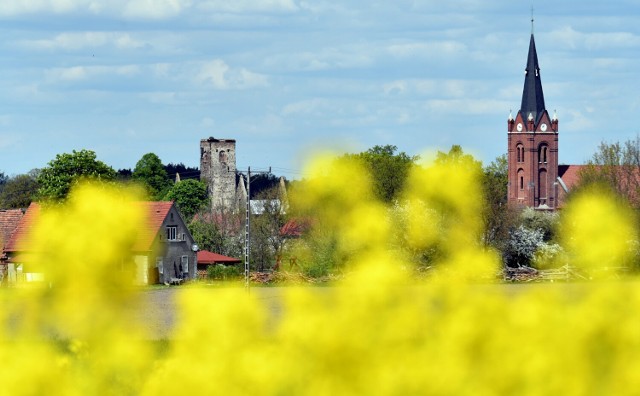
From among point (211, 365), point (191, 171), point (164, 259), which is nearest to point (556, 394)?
point (211, 365)

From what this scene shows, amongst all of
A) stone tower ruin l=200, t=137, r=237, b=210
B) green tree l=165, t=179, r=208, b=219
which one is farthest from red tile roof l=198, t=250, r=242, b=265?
stone tower ruin l=200, t=137, r=237, b=210

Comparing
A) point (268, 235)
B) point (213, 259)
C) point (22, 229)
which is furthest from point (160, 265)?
point (268, 235)

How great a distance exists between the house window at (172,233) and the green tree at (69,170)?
4139 millimetres

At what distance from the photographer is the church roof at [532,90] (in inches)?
5000

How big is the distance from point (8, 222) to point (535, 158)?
72512mm

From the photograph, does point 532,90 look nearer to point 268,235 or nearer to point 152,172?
point 152,172

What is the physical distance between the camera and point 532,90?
429 feet

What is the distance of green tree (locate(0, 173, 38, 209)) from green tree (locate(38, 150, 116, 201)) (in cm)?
3882

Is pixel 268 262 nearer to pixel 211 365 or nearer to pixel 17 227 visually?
pixel 17 227

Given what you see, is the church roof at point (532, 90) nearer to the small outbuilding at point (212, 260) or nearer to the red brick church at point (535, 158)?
the red brick church at point (535, 158)

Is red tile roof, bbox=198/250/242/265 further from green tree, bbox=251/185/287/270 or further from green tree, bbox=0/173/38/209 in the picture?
green tree, bbox=0/173/38/209

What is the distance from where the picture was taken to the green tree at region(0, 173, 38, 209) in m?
111

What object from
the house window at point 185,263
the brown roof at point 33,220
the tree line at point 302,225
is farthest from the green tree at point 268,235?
the brown roof at point 33,220

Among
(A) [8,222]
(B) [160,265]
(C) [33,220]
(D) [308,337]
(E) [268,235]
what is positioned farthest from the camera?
(E) [268,235]
